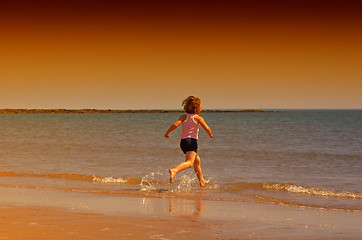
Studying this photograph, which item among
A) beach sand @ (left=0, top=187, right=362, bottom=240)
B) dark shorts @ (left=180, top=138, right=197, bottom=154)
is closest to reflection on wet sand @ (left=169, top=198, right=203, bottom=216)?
beach sand @ (left=0, top=187, right=362, bottom=240)

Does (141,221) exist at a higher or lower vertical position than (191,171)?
lower

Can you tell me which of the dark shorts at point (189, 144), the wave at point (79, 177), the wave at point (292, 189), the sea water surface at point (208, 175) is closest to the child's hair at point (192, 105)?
the dark shorts at point (189, 144)

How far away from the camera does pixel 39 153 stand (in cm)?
2241

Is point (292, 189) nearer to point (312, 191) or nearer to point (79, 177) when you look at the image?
point (312, 191)

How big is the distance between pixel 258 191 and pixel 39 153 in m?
13.6

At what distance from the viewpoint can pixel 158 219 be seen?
24.8ft

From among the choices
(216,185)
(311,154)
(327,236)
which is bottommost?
(327,236)

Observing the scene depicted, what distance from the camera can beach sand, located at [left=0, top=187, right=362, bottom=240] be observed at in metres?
6.55

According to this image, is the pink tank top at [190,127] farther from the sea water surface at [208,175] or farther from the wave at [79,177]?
the wave at [79,177]

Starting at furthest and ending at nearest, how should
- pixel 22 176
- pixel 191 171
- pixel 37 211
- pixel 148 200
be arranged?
1. pixel 191 171
2. pixel 22 176
3. pixel 148 200
4. pixel 37 211

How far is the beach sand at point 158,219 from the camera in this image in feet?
21.5

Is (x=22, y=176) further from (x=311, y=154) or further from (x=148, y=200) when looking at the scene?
(x=311, y=154)

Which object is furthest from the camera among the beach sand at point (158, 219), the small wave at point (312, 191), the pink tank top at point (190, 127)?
the small wave at point (312, 191)

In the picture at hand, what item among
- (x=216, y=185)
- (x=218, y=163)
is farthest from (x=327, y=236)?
(x=218, y=163)
